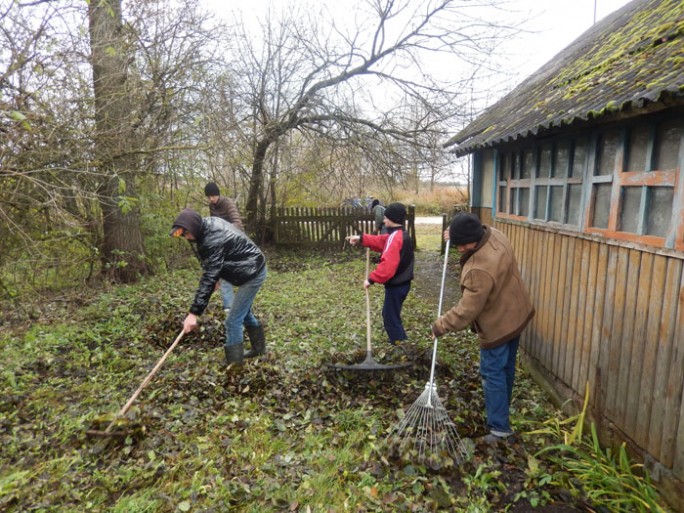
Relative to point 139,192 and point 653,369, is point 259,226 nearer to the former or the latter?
point 139,192

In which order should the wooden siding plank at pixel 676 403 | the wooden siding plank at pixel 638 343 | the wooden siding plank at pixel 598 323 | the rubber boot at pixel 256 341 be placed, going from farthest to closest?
1. the rubber boot at pixel 256 341
2. the wooden siding plank at pixel 598 323
3. the wooden siding plank at pixel 638 343
4. the wooden siding plank at pixel 676 403

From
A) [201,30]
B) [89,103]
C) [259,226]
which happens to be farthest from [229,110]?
[259,226]

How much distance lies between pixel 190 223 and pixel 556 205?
148 inches

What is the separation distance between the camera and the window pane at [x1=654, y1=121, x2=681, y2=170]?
2.52m

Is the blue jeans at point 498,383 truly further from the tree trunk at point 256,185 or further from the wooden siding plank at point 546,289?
the tree trunk at point 256,185

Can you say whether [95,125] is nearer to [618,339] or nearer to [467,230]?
[467,230]

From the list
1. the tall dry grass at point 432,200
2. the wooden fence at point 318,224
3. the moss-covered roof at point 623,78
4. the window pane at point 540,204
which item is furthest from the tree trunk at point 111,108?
the tall dry grass at point 432,200

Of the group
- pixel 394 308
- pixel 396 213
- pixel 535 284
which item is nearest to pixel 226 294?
pixel 394 308

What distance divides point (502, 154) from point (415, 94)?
17.6 ft

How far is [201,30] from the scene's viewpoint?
286 inches

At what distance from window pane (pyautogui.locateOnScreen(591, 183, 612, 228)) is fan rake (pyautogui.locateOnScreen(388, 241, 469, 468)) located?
6.54 ft

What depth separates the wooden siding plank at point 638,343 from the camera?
2688 mm

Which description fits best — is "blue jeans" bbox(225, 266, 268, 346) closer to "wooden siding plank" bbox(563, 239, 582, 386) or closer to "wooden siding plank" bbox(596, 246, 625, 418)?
"wooden siding plank" bbox(563, 239, 582, 386)

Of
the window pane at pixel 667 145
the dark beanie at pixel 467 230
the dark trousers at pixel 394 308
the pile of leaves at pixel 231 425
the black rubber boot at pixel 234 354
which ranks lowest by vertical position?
the pile of leaves at pixel 231 425
